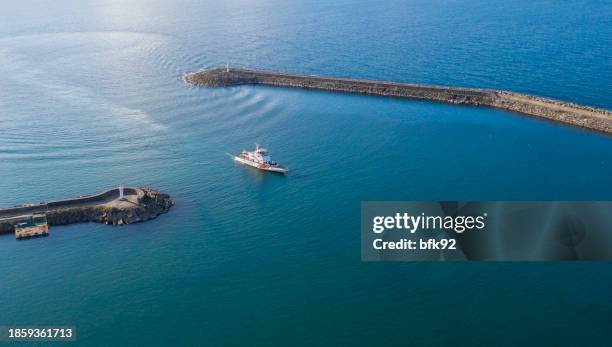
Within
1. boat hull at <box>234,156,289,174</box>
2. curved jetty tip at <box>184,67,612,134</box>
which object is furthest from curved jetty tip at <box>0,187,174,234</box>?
curved jetty tip at <box>184,67,612,134</box>

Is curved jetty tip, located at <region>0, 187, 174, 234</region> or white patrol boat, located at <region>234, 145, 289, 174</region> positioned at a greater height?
white patrol boat, located at <region>234, 145, 289, 174</region>

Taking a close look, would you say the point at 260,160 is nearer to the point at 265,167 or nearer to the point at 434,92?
the point at 265,167

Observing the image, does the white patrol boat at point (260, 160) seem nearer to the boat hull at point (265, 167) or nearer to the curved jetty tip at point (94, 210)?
the boat hull at point (265, 167)

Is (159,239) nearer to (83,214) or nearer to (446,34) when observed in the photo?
(83,214)

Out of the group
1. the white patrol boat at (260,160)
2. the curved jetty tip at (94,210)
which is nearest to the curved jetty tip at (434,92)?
the white patrol boat at (260,160)

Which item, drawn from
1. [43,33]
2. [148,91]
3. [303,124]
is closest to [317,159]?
[303,124]

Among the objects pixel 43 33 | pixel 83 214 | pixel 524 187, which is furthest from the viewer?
pixel 43 33

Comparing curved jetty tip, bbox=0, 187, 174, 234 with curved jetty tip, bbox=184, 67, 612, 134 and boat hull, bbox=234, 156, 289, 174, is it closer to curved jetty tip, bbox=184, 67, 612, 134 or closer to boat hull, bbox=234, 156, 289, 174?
boat hull, bbox=234, 156, 289, 174
